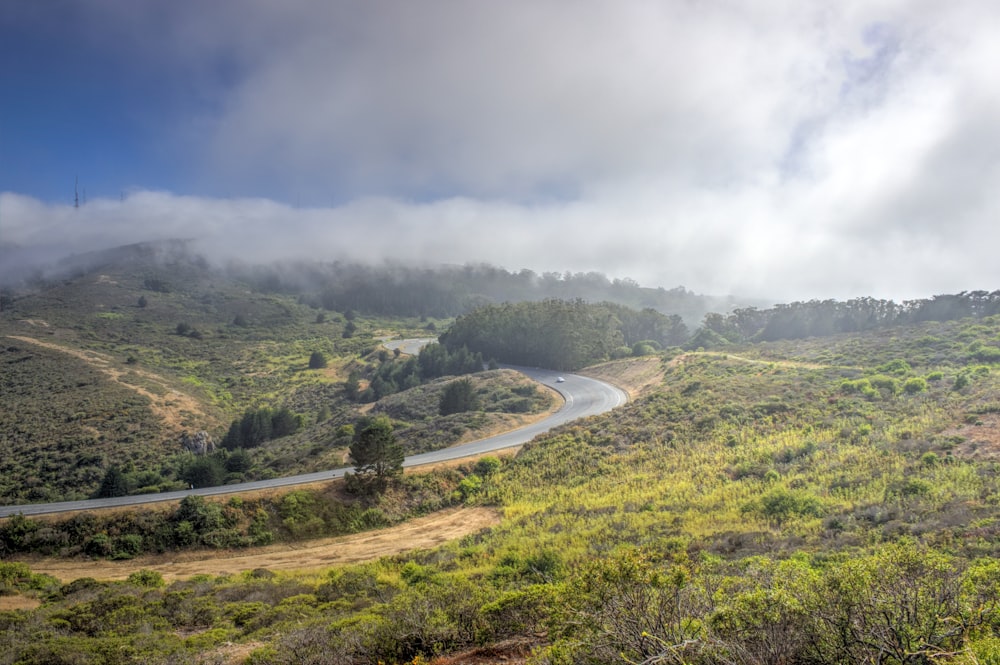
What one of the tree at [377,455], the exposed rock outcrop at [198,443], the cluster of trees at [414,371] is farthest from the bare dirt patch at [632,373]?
the exposed rock outcrop at [198,443]

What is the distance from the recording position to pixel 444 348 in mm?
78188

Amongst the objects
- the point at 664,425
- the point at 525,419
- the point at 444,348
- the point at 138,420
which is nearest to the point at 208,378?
the point at 138,420

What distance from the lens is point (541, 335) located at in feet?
265

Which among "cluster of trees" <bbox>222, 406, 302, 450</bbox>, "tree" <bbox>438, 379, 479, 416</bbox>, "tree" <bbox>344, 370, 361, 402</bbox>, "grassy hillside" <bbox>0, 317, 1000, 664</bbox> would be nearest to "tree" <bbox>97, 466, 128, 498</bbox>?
"grassy hillside" <bbox>0, 317, 1000, 664</bbox>

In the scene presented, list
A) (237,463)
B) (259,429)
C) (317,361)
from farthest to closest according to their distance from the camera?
(317,361) < (259,429) < (237,463)

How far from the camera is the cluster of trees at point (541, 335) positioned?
257 feet

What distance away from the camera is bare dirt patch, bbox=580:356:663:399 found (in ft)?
188

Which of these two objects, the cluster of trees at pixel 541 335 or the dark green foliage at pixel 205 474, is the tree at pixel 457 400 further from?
the cluster of trees at pixel 541 335

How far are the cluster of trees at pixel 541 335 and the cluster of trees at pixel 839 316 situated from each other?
76.4 ft

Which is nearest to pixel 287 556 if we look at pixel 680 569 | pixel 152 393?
pixel 680 569

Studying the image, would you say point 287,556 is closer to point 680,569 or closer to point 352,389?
point 680,569

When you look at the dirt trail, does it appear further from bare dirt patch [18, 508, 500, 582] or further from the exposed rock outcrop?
bare dirt patch [18, 508, 500, 582]

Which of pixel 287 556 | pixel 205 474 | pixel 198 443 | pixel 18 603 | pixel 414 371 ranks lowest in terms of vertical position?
pixel 198 443

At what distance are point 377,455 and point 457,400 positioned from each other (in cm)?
2181
